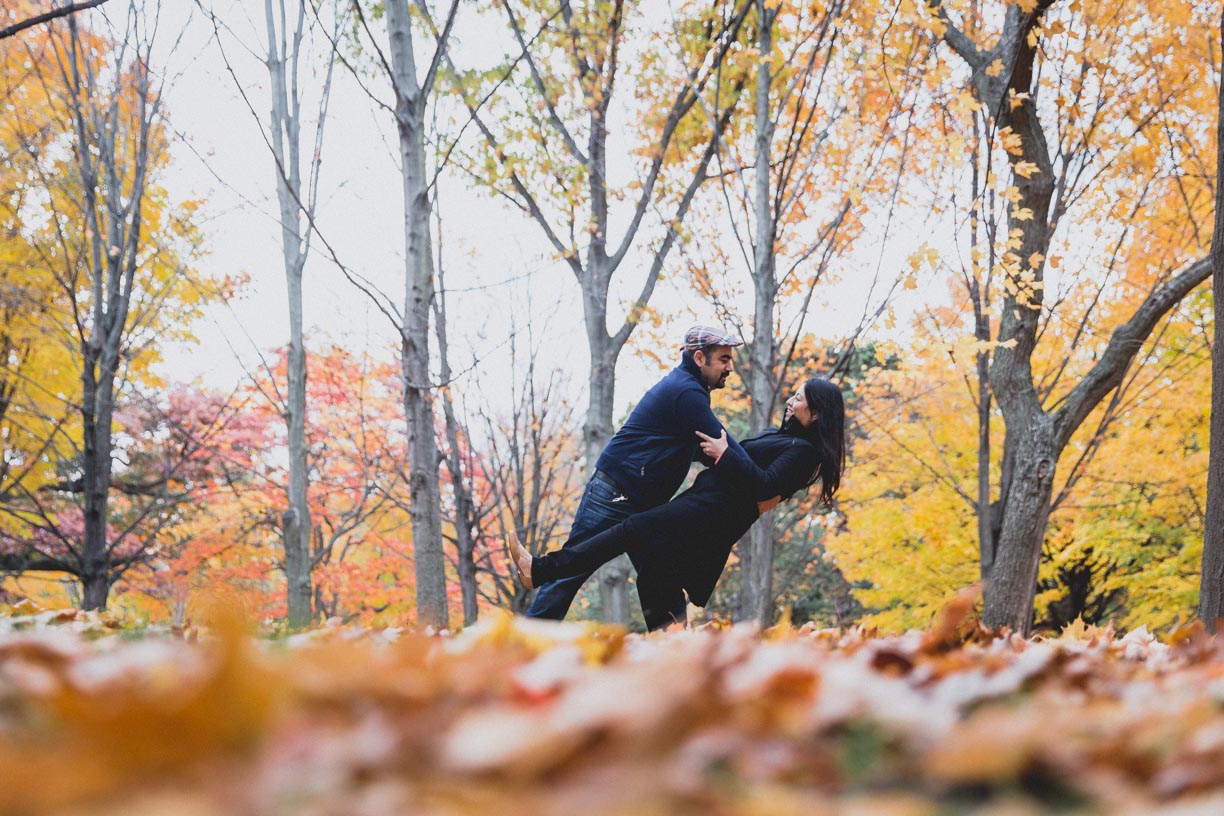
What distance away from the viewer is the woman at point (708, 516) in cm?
415

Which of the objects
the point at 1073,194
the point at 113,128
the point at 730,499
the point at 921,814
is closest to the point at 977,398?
the point at 1073,194

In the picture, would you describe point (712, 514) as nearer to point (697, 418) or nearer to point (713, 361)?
point (697, 418)

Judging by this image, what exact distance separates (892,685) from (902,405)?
11.7 m

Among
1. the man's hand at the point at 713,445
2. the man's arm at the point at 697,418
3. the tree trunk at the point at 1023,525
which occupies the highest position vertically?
the man's arm at the point at 697,418

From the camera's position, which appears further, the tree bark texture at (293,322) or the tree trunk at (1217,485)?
the tree bark texture at (293,322)

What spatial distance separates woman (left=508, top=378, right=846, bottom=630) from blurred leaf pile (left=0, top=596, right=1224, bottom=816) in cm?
295

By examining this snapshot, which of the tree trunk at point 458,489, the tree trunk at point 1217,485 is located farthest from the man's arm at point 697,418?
the tree trunk at point 458,489

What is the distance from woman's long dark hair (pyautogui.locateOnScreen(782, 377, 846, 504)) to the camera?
434 centimetres

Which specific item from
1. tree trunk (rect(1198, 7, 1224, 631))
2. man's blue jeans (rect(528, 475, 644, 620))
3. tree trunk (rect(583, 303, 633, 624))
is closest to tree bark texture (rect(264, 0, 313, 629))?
tree trunk (rect(583, 303, 633, 624))

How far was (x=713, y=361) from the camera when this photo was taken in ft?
14.2

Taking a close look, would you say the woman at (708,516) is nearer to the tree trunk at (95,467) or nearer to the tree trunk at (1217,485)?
the tree trunk at (1217,485)

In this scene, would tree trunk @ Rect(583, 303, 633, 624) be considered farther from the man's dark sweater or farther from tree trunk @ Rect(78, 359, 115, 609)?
tree trunk @ Rect(78, 359, 115, 609)

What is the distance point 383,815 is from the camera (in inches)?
25.4

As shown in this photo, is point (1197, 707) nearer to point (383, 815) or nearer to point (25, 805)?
point (383, 815)
